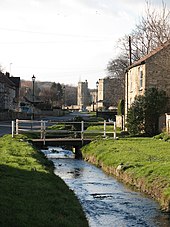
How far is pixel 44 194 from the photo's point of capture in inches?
576

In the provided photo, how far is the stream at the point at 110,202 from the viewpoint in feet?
46.8

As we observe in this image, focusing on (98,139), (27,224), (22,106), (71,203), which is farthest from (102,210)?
(22,106)

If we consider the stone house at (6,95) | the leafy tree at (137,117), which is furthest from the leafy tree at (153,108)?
the stone house at (6,95)

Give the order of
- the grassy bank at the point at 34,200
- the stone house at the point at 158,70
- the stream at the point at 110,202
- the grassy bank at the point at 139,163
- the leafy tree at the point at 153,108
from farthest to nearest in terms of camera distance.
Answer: the stone house at the point at 158,70, the leafy tree at the point at 153,108, the grassy bank at the point at 139,163, the stream at the point at 110,202, the grassy bank at the point at 34,200

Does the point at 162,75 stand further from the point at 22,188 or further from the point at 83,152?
the point at 22,188

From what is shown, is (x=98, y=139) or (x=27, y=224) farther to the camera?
(x=98, y=139)

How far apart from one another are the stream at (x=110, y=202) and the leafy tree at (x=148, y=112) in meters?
15.0

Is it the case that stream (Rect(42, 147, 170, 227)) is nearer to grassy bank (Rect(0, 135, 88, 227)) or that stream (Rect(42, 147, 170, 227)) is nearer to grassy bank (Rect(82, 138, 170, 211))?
grassy bank (Rect(82, 138, 170, 211))

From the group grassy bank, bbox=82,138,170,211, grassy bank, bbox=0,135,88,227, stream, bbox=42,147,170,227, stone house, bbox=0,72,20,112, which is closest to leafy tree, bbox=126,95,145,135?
grassy bank, bbox=82,138,170,211

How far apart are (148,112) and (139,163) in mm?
18056

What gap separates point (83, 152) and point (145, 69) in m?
12.8

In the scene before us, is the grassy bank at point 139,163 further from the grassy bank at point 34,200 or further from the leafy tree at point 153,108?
the leafy tree at point 153,108

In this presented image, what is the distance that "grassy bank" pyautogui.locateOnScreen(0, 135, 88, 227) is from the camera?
11.3 m

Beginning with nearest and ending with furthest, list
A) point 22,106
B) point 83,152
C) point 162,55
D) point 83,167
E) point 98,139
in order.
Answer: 1. point 83,167
2. point 83,152
3. point 98,139
4. point 162,55
5. point 22,106
